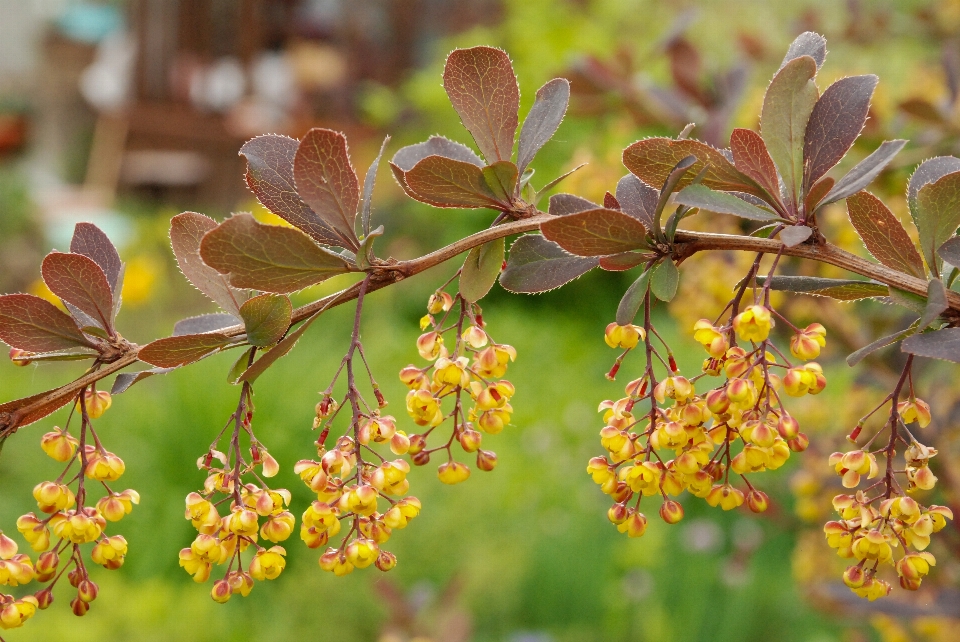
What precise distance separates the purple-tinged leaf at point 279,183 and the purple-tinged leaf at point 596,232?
5.7 inches

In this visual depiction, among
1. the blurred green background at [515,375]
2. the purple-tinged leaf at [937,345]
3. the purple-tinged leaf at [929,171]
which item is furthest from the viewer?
the blurred green background at [515,375]

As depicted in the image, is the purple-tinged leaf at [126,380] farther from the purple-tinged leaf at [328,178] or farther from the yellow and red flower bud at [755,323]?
the yellow and red flower bud at [755,323]

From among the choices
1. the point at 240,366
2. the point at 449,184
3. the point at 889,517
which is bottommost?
the point at 889,517

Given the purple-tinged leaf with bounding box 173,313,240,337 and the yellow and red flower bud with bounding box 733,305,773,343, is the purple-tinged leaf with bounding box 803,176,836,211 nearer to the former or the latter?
the yellow and red flower bud with bounding box 733,305,773,343

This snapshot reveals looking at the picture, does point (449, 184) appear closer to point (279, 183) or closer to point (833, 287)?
point (279, 183)

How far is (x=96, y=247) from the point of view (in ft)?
1.91

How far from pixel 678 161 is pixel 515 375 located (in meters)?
3.57

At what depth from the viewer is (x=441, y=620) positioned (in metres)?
1.56

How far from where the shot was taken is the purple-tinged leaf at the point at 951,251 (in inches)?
19.3

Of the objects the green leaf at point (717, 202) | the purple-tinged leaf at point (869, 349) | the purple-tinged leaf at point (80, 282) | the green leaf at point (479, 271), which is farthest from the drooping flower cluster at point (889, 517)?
the purple-tinged leaf at point (80, 282)

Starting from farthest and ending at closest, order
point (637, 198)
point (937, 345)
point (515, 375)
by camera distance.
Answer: point (515, 375) → point (637, 198) → point (937, 345)

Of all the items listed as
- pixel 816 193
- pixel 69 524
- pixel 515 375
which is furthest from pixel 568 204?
pixel 515 375

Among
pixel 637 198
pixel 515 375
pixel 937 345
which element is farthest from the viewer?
pixel 515 375

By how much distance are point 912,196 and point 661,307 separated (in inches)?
153
